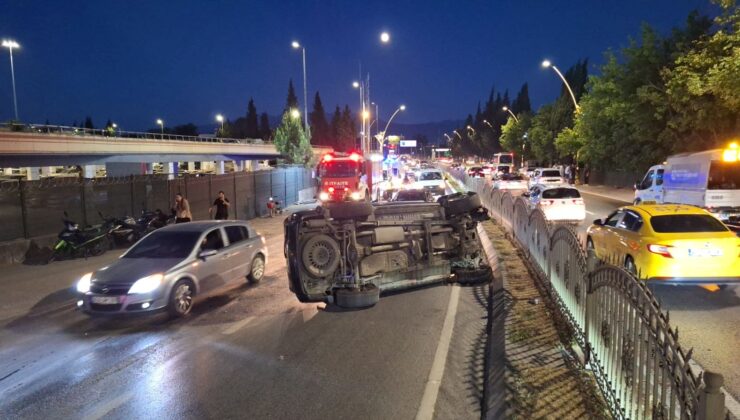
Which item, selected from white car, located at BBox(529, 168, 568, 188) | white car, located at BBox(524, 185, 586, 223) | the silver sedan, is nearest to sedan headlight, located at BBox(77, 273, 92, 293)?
the silver sedan

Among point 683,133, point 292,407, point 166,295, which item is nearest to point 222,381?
point 292,407

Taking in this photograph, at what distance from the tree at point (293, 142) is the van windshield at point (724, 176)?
3899cm

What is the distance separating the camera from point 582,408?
16.1ft

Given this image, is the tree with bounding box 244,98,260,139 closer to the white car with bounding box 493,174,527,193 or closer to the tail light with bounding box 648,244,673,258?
the white car with bounding box 493,174,527,193

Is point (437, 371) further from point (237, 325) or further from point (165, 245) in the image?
point (165, 245)

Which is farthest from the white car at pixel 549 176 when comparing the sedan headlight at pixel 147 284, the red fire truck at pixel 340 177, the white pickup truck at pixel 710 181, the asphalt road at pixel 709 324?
the sedan headlight at pixel 147 284

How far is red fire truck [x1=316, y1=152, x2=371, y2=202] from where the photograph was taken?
27.2 m

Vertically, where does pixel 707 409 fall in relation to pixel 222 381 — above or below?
above

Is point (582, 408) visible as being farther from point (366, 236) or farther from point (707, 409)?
point (366, 236)

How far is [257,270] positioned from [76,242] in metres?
6.26

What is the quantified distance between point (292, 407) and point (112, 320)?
503 cm

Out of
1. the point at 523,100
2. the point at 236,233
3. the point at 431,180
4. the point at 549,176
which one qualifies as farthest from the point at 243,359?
the point at 523,100

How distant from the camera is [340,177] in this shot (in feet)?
90.1

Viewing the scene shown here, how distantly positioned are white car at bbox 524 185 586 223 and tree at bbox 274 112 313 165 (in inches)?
1320
